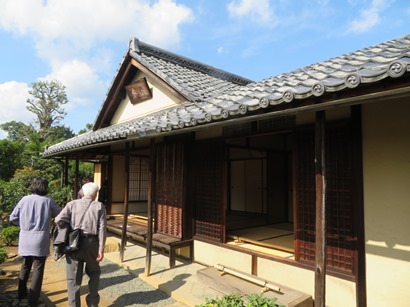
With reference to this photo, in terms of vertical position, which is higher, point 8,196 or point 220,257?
point 8,196

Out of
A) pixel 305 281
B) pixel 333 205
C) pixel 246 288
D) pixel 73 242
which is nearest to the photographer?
pixel 73 242

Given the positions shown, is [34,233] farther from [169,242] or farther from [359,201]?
[359,201]

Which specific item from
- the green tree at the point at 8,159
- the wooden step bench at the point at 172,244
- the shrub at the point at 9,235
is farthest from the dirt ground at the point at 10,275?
the green tree at the point at 8,159

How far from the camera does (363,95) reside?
263cm

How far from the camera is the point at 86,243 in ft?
13.6

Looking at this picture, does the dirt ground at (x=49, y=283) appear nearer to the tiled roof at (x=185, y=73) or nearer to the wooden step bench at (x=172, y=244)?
the wooden step bench at (x=172, y=244)

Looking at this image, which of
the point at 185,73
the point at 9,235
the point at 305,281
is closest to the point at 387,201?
the point at 305,281

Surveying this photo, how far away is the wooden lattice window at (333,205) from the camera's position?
4184mm

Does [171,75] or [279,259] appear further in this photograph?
[171,75]

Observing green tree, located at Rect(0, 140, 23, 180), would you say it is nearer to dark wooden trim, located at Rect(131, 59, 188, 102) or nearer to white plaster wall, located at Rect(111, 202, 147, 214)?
white plaster wall, located at Rect(111, 202, 147, 214)

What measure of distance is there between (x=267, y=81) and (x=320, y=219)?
3.51 metres

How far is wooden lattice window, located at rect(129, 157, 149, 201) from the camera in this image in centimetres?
1216

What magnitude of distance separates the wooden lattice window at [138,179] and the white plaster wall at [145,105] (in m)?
1.92

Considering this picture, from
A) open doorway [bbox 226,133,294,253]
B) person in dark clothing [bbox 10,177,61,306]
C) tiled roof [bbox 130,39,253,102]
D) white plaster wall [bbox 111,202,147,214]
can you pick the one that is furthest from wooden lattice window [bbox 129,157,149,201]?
person in dark clothing [bbox 10,177,61,306]
